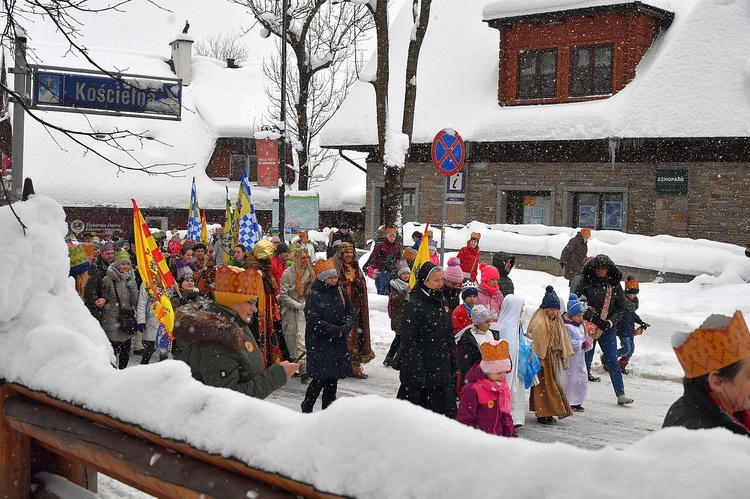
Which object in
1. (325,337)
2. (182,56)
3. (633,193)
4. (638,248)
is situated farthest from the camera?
(182,56)

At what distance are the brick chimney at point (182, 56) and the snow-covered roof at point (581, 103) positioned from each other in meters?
15.6

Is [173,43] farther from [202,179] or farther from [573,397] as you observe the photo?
[573,397]

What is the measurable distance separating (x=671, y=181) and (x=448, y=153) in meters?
10.4

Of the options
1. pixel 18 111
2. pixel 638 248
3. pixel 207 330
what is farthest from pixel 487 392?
pixel 638 248

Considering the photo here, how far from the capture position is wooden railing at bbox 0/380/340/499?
255 centimetres

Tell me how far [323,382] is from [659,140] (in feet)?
46.5

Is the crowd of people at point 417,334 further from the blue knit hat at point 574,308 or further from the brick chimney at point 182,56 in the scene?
the brick chimney at point 182,56

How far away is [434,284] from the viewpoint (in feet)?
23.2

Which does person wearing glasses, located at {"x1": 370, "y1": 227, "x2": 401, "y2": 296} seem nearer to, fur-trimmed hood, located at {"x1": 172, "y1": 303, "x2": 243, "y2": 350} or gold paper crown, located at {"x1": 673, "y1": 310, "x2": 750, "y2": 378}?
fur-trimmed hood, located at {"x1": 172, "y1": 303, "x2": 243, "y2": 350}

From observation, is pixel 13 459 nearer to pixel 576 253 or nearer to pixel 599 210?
pixel 576 253

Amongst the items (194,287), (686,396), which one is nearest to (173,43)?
(194,287)

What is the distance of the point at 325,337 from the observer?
809 centimetres

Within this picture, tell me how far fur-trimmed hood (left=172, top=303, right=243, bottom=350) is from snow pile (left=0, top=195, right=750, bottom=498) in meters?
0.40

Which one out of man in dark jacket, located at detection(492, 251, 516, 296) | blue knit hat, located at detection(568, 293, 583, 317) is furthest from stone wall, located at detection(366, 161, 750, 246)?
blue knit hat, located at detection(568, 293, 583, 317)
